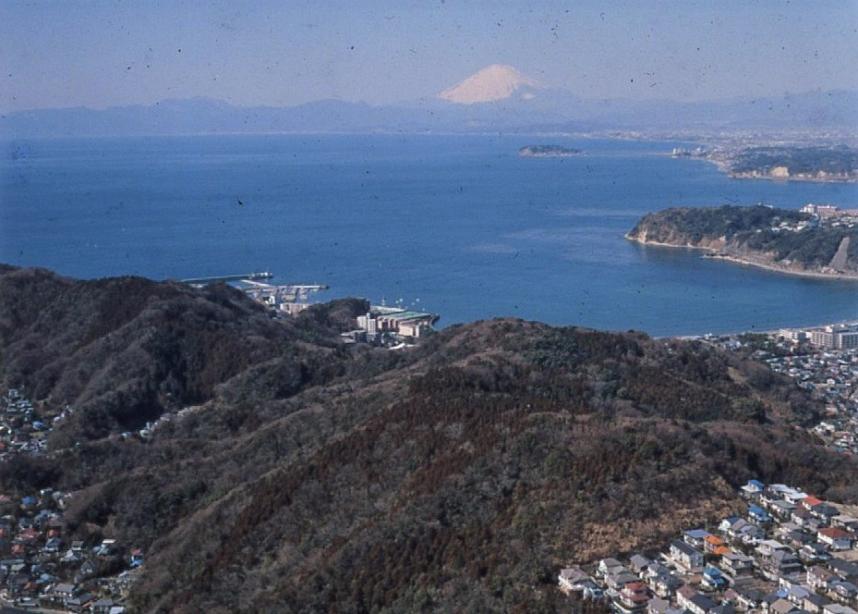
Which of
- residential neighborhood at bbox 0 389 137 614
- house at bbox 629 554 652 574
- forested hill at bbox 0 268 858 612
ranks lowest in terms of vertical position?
residential neighborhood at bbox 0 389 137 614

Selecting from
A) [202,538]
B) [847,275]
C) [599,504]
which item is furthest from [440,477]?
[847,275]

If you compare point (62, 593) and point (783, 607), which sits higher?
point (783, 607)

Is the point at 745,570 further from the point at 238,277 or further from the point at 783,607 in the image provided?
the point at 238,277

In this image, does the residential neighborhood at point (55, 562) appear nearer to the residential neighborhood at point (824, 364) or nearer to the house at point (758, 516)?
the house at point (758, 516)

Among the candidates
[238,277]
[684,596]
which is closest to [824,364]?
[684,596]

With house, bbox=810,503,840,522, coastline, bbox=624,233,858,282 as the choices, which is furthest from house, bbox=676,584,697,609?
coastline, bbox=624,233,858,282

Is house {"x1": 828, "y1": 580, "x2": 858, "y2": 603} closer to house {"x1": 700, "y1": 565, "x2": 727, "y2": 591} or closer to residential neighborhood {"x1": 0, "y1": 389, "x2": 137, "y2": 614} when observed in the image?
house {"x1": 700, "y1": 565, "x2": 727, "y2": 591}

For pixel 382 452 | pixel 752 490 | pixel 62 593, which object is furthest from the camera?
pixel 382 452
